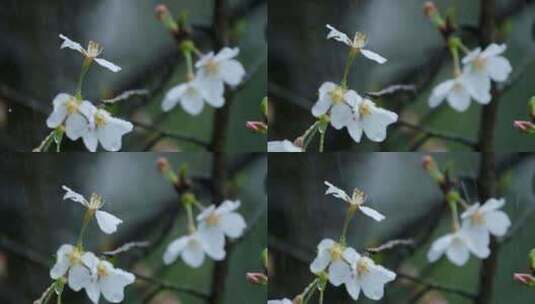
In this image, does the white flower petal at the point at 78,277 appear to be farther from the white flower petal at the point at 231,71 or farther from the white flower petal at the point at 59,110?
the white flower petal at the point at 231,71

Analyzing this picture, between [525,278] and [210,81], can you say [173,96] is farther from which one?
[525,278]

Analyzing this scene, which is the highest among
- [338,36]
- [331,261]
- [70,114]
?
[338,36]

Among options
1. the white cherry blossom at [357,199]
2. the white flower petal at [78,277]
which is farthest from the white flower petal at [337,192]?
the white flower petal at [78,277]

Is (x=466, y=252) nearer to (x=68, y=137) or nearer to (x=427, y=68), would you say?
(x=427, y=68)

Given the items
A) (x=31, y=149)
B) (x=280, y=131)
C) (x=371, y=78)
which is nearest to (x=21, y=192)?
(x=31, y=149)

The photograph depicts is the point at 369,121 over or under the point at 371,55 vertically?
under

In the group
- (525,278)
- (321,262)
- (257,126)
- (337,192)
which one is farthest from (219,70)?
(525,278)
